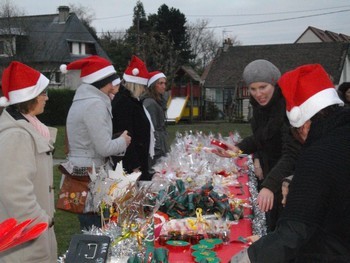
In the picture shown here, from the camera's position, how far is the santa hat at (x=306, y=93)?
1991 millimetres

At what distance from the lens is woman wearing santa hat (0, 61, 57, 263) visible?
2453mm

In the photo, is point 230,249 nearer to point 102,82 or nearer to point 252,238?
point 252,238

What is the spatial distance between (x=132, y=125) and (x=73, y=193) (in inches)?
48.0

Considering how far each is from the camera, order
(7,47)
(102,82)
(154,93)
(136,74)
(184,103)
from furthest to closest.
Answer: (7,47) → (184,103) → (154,93) → (136,74) → (102,82)

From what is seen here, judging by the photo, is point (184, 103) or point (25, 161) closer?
point (25, 161)

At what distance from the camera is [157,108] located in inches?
224

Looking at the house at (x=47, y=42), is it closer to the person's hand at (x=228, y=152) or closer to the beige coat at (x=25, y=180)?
Result: the person's hand at (x=228, y=152)

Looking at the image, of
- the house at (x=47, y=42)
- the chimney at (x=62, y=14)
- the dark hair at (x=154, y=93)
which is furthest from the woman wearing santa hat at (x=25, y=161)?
the chimney at (x=62, y=14)

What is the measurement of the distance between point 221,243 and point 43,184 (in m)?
1.01

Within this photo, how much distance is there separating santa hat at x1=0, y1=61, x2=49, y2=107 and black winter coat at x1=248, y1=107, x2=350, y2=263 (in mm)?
1660

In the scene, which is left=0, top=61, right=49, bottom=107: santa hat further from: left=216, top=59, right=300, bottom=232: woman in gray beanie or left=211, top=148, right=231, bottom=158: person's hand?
left=211, top=148, right=231, bottom=158: person's hand

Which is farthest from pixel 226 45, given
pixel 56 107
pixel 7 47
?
pixel 56 107

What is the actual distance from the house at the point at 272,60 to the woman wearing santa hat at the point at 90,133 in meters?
30.1

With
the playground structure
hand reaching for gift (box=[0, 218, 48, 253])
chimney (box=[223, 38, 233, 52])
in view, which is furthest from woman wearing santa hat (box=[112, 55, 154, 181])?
chimney (box=[223, 38, 233, 52])
